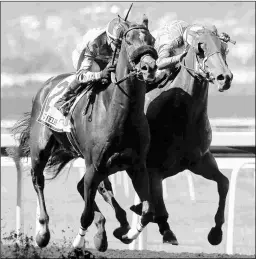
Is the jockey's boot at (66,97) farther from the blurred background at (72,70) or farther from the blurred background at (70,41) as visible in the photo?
the blurred background at (70,41)

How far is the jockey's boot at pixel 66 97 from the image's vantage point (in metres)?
7.48

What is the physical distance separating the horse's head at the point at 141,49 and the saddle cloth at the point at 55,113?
41.8 inches

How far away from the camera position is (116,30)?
6820mm

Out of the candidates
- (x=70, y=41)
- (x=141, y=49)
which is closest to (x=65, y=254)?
(x=141, y=49)

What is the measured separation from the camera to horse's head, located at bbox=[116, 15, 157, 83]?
20.6ft

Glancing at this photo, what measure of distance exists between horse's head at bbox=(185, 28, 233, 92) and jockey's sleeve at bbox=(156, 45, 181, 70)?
179 mm

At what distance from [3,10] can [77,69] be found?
1550 cm

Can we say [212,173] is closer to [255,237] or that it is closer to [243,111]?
[255,237]

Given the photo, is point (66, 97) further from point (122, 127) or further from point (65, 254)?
point (65, 254)

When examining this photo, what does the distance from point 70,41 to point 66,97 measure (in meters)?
10.4

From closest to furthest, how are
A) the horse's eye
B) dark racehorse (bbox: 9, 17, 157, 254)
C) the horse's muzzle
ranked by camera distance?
the horse's muzzle, dark racehorse (bbox: 9, 17, 157, 254), the horse's eye

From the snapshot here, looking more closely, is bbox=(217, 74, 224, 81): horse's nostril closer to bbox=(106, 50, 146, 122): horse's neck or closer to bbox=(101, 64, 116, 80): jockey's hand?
bbox=(106, 50, 146, 122): horse's neck

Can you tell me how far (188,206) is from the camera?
1603 centimetres

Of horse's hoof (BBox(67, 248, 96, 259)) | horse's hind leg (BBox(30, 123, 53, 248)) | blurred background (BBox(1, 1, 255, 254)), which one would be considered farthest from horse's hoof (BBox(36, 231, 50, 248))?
blurred background (BBox(1, 1, 255, 254))
